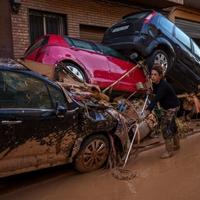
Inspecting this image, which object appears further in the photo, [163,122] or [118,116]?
[163,122]

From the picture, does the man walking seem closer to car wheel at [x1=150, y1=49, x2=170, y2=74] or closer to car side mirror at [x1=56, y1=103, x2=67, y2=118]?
car side mirror at [x1=56, y1=103, x2=67, y2=118]

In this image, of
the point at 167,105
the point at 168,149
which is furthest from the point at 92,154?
the point at 167,105

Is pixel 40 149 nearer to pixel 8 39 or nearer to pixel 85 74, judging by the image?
pixel 85 74

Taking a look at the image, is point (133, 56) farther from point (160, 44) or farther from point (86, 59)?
point (86, 59)

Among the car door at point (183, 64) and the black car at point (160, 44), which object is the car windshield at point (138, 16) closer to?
the black car at point (160, 44)

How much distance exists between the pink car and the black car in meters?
0.52

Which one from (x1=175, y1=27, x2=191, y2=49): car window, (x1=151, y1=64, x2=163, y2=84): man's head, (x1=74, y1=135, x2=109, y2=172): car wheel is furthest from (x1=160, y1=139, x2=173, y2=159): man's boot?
(x1=175, y1=27, x2=191, y2=49): car window

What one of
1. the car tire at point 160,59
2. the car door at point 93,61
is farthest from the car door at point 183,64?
the car door at point 93,61

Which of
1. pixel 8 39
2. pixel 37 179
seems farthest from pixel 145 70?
pixel 37 179

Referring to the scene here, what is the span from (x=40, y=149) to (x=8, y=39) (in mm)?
5851

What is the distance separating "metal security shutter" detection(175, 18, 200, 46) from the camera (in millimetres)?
20531

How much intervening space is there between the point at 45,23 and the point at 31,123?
25.7 ft

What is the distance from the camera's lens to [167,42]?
37.3 ft

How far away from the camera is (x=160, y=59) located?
1111 centimetres
